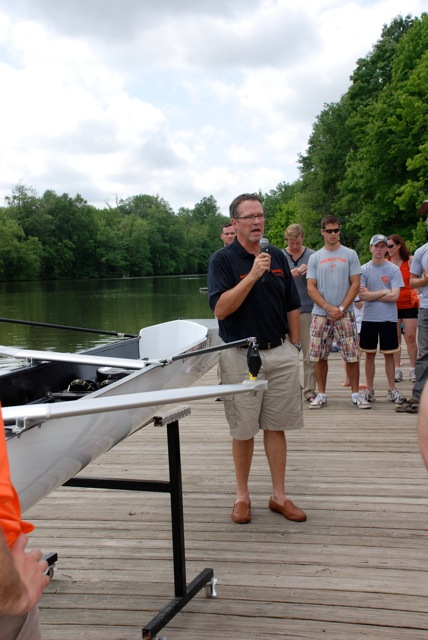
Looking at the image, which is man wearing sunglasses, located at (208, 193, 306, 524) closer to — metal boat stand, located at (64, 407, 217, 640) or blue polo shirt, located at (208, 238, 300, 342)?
blue polo shirt, located at (208, 238, 300, 342)

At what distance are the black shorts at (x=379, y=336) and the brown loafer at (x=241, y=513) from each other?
321 centimetres

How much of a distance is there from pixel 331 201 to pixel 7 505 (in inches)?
1736

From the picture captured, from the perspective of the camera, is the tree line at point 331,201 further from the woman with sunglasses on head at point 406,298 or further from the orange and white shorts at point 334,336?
the orange and white shorts at point 334,336

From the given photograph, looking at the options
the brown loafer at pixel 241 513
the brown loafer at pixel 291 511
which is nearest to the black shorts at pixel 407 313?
the brown loafer at pixel 291 511

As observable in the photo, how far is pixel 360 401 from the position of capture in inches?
246

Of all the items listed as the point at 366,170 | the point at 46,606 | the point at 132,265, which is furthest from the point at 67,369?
the point at 132,265

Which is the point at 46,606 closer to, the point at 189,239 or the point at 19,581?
the point at 19,581

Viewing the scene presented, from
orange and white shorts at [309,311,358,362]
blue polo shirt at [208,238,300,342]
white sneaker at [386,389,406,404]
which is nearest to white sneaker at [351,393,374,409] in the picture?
white sneaker at [386,389,406,404]

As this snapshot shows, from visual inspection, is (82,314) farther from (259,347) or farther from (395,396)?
(259,347)

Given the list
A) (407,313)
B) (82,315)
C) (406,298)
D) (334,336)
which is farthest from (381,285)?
(82,315)

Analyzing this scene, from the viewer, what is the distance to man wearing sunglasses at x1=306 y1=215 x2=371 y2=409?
5.97 metres

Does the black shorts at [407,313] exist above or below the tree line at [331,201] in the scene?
below

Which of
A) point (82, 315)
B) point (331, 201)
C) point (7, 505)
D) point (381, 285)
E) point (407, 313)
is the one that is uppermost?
point (331, 201)

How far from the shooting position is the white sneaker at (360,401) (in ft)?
20.4
